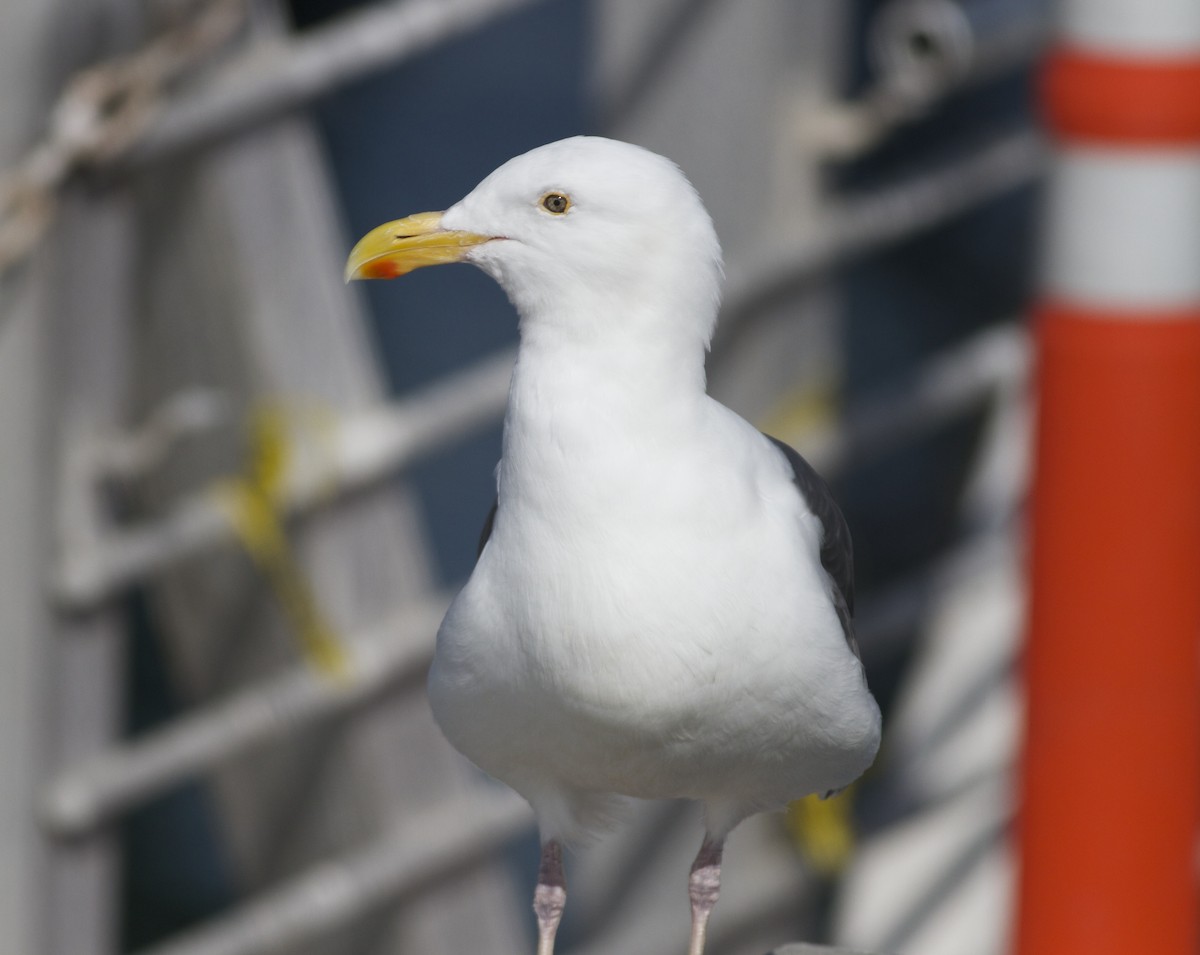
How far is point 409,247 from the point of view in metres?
0.81

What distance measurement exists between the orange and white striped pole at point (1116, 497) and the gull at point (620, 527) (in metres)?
0.78

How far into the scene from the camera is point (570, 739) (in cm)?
80

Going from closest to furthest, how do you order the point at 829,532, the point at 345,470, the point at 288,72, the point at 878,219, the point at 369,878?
1. the point at 829,532
2. the point at 288,72
3. the point at 345,470
4. the point at 369,878
5. the point at 878,219

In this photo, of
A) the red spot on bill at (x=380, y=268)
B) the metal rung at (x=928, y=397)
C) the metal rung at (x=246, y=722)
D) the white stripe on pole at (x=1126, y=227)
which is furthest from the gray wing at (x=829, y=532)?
the metal rung at (x=928, y=397)

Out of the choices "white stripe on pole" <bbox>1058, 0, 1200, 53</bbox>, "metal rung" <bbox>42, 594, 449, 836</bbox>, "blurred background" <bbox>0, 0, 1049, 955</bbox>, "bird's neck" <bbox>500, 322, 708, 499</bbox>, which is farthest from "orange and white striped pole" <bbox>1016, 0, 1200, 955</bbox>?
"bird's neck" <bbox>500, 322, 708, 499</bbox>

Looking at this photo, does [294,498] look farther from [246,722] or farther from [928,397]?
[928,397]

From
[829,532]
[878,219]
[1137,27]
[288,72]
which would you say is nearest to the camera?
[829,532]

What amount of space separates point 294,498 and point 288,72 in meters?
0.38

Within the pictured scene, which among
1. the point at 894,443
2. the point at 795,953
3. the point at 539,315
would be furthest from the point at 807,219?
the point at 539,315

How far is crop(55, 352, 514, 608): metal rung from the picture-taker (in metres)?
1.72

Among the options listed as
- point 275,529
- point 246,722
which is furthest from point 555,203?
point 246,722

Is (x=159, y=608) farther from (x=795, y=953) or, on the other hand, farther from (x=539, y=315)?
(x=539, y=315)

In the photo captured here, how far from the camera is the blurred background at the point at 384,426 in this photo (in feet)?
5.44

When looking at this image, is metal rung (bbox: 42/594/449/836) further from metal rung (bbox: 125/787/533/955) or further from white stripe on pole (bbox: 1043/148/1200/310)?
white stripe on pole (bbox: 1043/148/1200/310)
